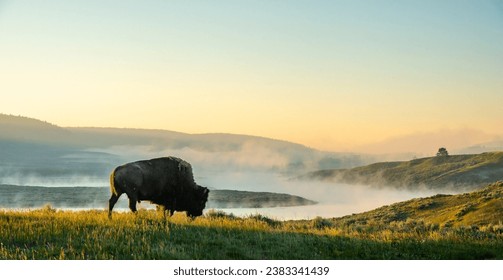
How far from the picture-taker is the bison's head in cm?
2202

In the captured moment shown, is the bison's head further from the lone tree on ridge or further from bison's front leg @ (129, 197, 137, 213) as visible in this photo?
the lone tree on ridge

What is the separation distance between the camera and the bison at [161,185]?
1930 cm

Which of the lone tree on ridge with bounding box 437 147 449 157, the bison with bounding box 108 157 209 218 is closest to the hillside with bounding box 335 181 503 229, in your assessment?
the bison with bounding box 108 157 209 218

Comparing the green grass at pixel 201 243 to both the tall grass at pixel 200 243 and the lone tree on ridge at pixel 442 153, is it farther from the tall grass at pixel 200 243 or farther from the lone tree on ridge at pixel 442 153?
the lone tree on ridge at pixel 442 153

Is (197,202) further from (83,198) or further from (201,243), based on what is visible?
(83,198)

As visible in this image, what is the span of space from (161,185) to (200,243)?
23.4 ft

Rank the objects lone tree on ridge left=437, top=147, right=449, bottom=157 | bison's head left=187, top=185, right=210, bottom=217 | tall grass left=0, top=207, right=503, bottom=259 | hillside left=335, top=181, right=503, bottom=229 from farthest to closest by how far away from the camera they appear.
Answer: lone tree on ridge left=437, top=147, right=449, bottom=157
hillside left=335, top=181, right=503, bottom=229
bison's head left=187, top=185, right=210, bottom=217
tall grass left=0, top=207, right=503, bottom=259

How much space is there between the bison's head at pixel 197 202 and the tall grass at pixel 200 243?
15.4 ft

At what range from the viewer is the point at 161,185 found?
2066 cm

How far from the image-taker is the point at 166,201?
2127cm

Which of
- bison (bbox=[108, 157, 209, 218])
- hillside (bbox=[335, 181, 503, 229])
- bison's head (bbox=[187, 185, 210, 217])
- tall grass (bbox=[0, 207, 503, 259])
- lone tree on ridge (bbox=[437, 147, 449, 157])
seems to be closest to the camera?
tall grass (bbox=[0, 207, 503, 259])

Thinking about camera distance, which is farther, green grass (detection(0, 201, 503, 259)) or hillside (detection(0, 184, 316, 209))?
hillside (detection(0, 184, 316, 209))

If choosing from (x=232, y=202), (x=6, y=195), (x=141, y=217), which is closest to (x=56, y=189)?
(x=6, y=195)
